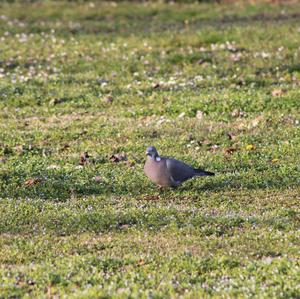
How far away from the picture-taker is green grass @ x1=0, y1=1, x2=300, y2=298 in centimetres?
675

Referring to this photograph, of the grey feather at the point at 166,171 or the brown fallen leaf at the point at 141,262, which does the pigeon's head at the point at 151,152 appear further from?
the brown fallen leaf at the point at 141,262

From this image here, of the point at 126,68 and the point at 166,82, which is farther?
the point at 126,68

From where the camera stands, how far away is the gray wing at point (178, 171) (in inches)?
352

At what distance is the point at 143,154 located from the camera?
11.0 m

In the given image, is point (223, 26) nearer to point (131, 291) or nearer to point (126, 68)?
point (126, 68)

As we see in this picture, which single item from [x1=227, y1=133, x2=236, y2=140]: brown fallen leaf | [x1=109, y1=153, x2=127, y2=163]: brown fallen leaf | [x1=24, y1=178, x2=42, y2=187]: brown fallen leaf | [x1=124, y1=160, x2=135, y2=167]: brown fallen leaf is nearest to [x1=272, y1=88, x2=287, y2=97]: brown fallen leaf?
[x1=227, y1=133, x2=236, y2=140]: brown fallen leaf

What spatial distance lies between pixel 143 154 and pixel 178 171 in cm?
209

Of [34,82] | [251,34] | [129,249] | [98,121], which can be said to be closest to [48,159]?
[98,121]

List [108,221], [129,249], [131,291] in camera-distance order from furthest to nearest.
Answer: [108,221]
[129,249]
[131,291]

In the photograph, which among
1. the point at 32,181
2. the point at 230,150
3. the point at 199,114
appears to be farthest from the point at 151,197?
the point at 199,114

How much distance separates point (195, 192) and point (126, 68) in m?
7.27

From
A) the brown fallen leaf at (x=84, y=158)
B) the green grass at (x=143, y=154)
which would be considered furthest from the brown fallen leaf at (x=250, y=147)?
the brown fallen leaf at (x=84, y=158)

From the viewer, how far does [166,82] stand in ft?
49.3

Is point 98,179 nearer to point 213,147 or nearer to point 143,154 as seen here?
point 143,154
